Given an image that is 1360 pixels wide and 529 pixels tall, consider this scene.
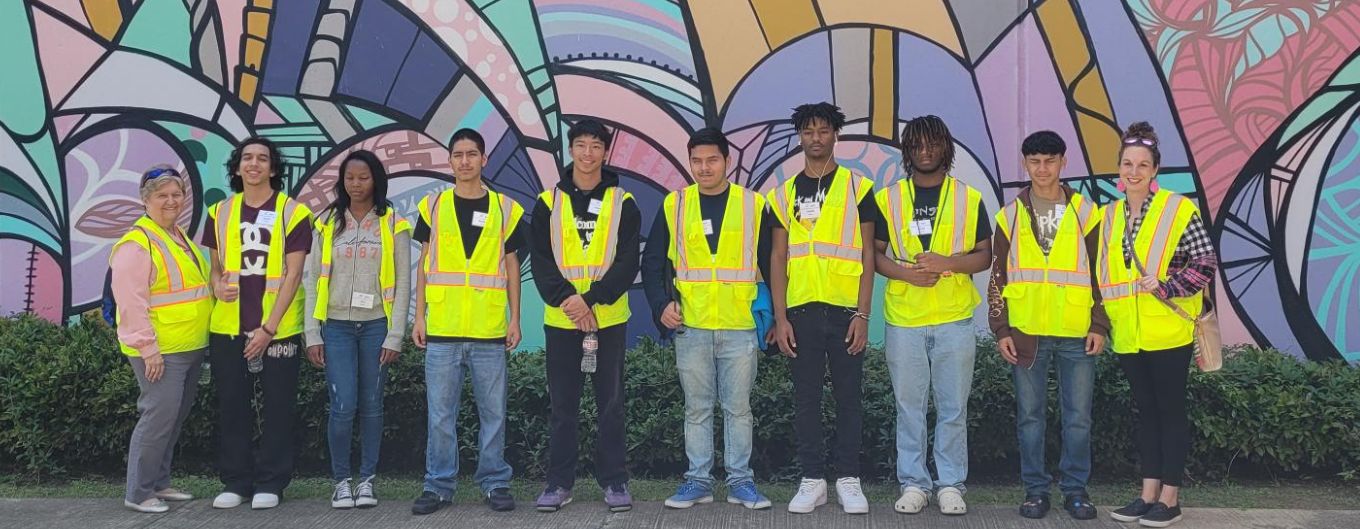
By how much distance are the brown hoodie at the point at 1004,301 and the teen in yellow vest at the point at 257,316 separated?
3.32 m

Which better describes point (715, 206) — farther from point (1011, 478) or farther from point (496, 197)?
point (1011, 478)

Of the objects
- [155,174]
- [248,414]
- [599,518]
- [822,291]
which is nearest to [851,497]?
[822,291]

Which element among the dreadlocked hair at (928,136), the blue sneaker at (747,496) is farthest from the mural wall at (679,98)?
the blue sneaker at (747,496)

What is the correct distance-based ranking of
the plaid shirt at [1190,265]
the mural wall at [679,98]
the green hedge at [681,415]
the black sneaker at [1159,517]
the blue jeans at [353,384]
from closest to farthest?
the plaid shirt at [1190,265] → the black sneaker at [1159,517] → the blue jeans at [353,384] → the green hedge at [681,415] → the mural wall at [679,98]

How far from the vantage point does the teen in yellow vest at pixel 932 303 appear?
16.6ft

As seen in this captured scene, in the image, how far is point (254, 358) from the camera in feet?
17.3

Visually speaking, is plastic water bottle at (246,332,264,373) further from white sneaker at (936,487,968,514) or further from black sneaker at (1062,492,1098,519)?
black sneaker at (1062,492,1098,519)

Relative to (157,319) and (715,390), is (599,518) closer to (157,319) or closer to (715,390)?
(715,390)

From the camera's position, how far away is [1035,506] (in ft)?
16.6

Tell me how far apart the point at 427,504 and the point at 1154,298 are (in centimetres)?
348

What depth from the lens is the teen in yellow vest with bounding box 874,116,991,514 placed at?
5070mm

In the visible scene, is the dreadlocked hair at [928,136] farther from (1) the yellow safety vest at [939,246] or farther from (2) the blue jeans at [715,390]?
(2) the blue jeans at [715,390]

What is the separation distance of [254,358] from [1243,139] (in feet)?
19.6

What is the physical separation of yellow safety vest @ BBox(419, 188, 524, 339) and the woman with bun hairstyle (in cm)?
282
